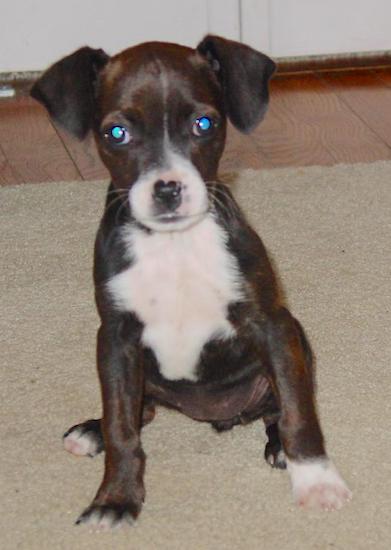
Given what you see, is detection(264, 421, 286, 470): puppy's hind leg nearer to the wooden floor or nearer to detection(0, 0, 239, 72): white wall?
the wooden floor

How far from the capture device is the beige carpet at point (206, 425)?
7.64 ft

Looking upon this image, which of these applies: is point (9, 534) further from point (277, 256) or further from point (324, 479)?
point (277, 256)

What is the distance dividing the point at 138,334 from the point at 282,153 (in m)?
2.05

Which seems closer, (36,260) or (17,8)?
(36,260)

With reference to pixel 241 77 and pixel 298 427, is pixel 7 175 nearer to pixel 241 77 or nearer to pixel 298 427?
pixel 241 77

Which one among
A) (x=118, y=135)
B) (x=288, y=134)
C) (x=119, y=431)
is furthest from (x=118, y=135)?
(x=288, y=134)

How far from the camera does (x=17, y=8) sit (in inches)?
194

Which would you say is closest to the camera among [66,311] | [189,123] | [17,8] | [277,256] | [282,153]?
[189,123]

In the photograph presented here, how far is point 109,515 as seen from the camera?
2.34 meters

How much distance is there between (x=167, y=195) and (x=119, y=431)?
19.9 inches

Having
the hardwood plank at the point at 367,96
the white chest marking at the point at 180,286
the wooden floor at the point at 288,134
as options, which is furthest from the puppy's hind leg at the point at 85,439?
the hardwood plank at the point at 367,96

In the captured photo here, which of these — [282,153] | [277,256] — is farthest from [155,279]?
[282,153]

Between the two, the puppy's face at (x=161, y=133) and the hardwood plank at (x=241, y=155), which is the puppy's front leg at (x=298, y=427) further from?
the hardwood plank at (x=241, y=155)

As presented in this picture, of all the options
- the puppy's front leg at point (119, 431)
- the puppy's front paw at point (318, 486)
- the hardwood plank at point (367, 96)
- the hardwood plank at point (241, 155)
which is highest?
the puppy's front leg at point (119, 431)
